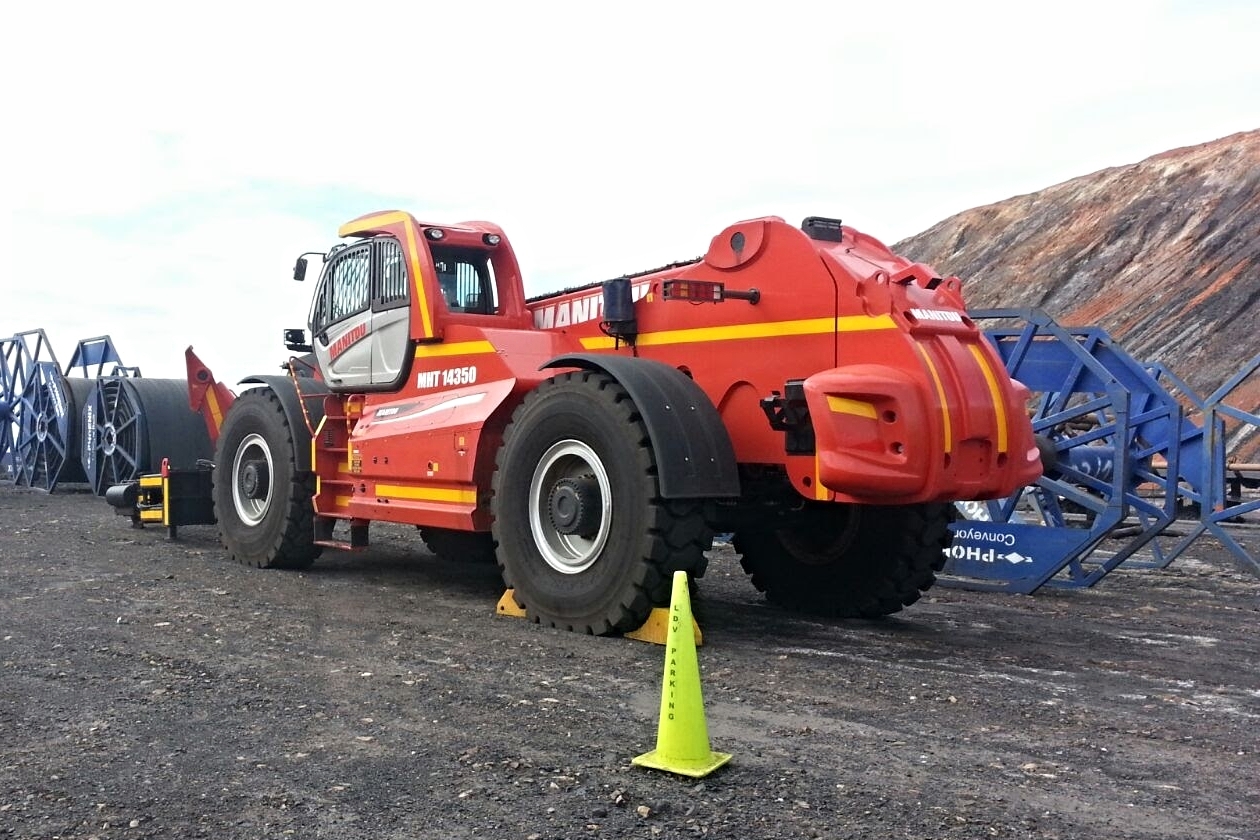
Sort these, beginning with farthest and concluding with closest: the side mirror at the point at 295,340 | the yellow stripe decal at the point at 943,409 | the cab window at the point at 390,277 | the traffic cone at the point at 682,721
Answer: the side mirror at the point at 295,340, the cab window at the point at 390,277, the yellow stripe decal at the point at 943,409, the traffic cone at the point at 682,721

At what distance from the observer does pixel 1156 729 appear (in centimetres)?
490

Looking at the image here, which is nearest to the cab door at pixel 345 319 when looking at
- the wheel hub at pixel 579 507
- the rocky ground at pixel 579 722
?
the rocky ground at pixel 579 722

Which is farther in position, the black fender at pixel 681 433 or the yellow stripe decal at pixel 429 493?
the yellow stripe decal at pixel 429 493

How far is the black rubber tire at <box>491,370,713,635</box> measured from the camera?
20.4 feet

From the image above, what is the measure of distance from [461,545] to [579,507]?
3422mm

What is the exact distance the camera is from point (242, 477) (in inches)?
397

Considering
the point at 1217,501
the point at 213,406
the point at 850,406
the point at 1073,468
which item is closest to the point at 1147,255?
the point at 1217,501

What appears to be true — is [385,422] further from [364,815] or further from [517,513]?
[364,815]

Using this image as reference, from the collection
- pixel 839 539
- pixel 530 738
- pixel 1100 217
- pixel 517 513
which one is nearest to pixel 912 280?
pixel 839 539

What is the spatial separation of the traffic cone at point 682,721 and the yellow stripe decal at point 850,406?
2135 millimetres

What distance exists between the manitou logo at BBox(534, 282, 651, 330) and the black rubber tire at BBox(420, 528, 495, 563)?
1.87 metres

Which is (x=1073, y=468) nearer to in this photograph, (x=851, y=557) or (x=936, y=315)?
(x=851, y=557)

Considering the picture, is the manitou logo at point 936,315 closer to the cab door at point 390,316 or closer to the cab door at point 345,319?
the cab door at point 390,316

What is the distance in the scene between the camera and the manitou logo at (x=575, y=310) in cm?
777
